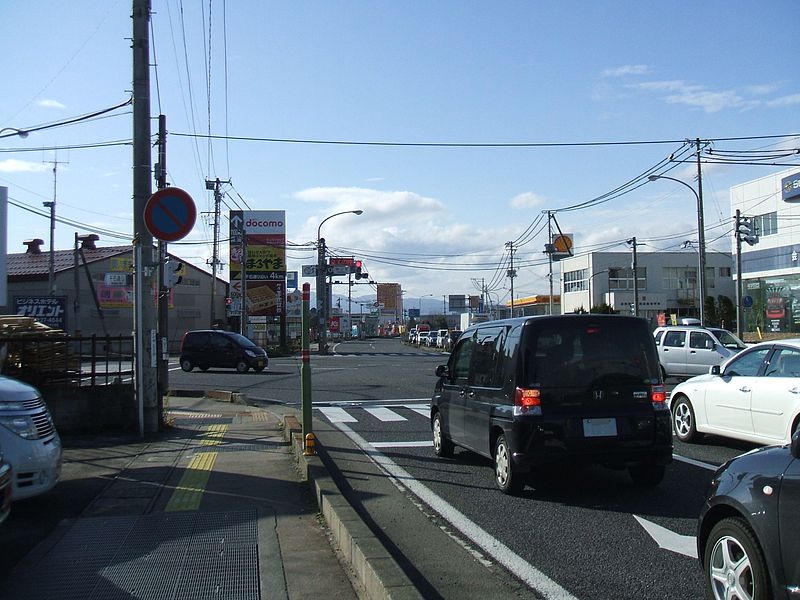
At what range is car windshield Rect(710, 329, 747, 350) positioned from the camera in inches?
889

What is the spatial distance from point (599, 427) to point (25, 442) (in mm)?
5349

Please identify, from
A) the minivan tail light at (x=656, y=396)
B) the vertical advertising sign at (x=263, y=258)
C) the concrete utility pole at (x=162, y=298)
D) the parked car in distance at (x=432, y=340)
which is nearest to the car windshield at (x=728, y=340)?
the concrete utility pole at (x=162, y=298)

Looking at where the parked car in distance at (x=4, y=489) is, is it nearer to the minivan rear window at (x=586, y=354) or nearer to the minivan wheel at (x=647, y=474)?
the minivan rear window at (x=586, y=354)

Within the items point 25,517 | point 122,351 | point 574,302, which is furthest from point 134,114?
point 574,302

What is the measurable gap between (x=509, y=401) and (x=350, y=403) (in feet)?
33.8

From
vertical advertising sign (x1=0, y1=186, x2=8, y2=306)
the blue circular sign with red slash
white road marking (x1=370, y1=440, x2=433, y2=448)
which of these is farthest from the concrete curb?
vertical advertising sign (x1=0, y1=186, x2=8, y2=306)

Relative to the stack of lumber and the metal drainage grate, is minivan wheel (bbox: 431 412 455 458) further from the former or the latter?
the stack of lumber

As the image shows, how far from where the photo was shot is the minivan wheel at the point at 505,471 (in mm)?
7270

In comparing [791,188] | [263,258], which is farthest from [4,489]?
[263,258]

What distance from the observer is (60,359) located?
1117 centimetres

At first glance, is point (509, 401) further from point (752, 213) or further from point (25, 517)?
point (752, 213)

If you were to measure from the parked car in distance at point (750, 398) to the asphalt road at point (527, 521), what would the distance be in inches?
16.5

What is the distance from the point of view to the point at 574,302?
291ft

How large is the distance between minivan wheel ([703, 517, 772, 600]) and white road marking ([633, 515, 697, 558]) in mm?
1257
